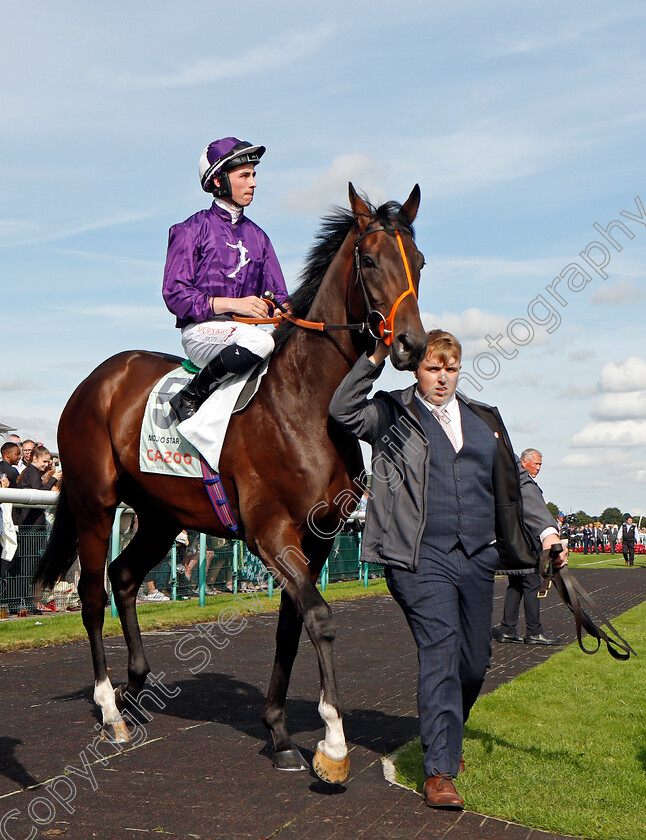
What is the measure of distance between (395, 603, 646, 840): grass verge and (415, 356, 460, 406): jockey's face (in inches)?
71.3

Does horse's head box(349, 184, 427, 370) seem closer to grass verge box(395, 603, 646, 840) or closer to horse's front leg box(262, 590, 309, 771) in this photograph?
horse's front leg box(262, 590, 309, 771)

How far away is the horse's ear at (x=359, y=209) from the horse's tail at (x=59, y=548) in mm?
3253

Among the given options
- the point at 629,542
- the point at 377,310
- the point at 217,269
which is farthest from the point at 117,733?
the point at 629,542

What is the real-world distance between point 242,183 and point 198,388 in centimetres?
123

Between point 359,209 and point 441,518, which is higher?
point 359,209

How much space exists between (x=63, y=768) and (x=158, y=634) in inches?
210

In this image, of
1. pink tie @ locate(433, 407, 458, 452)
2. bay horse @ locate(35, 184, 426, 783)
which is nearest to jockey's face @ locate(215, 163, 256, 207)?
bay horse @ locate(35, 184, 426, 783)

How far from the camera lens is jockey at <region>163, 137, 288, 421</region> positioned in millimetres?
5145

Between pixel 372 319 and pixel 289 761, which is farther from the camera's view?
pixel 289 761

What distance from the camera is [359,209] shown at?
15.1ft

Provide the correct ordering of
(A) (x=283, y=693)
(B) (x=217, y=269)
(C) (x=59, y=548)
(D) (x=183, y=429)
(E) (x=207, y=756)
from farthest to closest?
(C) (x=59, y=548), (B) (x=217, y=269), (D) (x=183, y=429), (A) (x=283, y=693), (E) (x=207, y=756)

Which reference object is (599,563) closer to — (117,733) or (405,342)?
(117,733)

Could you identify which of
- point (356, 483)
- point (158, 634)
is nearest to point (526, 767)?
point (356, 483)

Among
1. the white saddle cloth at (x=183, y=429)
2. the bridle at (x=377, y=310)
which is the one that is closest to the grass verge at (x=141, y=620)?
the white saddle cloth at (x=183, y=429)
